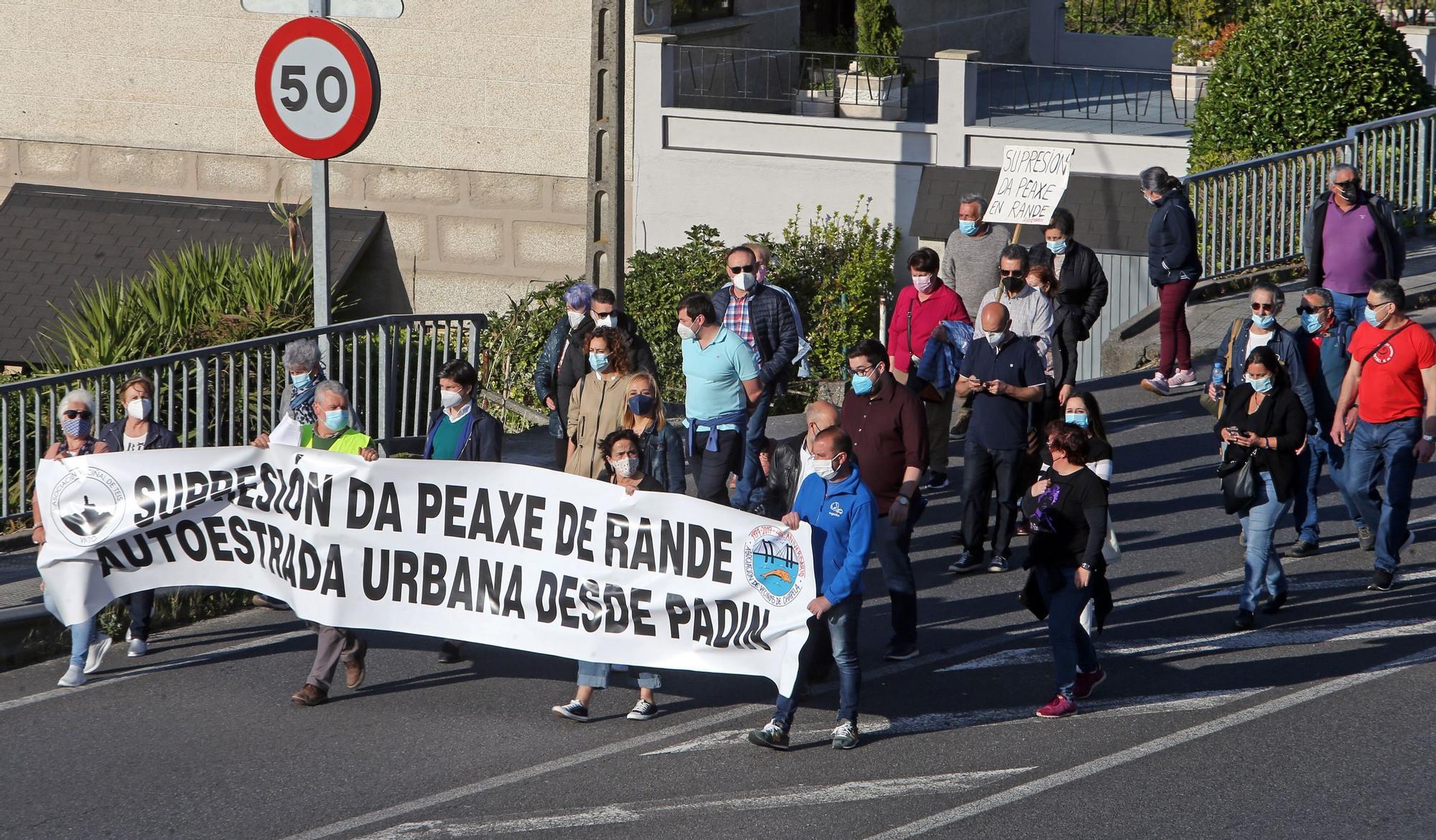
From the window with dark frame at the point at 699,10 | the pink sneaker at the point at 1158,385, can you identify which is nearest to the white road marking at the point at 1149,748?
the pink sneaker at the point at 1158,385

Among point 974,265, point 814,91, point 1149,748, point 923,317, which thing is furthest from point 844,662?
point 814,91

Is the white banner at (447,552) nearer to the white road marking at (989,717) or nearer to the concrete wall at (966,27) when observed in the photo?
the white road marking at (989,717)

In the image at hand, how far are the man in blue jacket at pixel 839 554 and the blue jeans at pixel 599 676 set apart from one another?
64 cm

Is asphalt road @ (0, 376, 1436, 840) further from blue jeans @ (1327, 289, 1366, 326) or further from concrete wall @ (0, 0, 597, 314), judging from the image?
concrete wall @ (0, 0, 597, 314)

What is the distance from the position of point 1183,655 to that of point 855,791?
237 centimetres

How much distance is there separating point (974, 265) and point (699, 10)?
1068cm

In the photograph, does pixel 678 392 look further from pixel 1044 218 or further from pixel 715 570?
pixel 715 570

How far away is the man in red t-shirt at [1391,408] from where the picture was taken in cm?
941

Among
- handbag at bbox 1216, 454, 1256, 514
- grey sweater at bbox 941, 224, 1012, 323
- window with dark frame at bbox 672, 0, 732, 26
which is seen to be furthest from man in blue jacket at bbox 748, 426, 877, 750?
window with dark frame at bbox 672, 0, 732, 26

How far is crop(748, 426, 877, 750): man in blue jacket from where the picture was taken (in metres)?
7.56

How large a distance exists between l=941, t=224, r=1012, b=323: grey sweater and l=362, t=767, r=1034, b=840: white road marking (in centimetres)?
538

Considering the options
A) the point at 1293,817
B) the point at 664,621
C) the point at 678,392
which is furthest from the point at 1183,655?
the point at 678,392

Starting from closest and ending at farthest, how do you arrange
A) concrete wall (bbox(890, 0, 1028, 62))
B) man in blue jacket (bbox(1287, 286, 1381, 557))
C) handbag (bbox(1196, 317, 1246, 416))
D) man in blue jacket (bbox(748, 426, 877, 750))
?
man in blue jacket (bbox(748, 426, 877, 750))
man in blue jacket (bbox(1287, 286, 1381, 557))
handbag (bbox(1196, 317, 1246, 416))
concrete wall (bbox(890, 0, 1028, 62))

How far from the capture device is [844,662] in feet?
24.9
